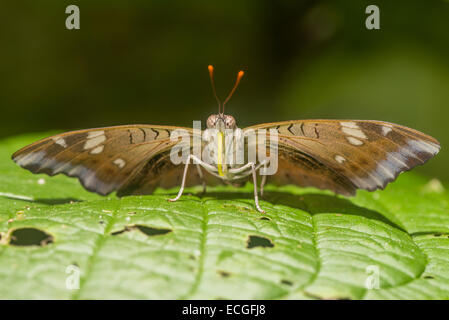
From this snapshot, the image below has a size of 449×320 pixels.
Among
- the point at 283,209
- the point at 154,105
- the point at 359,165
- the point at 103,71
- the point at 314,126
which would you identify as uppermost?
the point at 103,71

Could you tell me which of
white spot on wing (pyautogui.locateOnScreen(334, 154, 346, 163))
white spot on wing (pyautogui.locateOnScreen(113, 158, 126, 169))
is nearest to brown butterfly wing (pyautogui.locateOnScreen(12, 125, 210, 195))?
white spot on wing (pyautogui.locateOnScreen(113, 158, 126, 169))

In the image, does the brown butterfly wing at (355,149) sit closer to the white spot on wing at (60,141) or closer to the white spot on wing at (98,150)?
the white spot on wing at (98,150)

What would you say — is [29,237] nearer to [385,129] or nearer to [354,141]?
[354,141]

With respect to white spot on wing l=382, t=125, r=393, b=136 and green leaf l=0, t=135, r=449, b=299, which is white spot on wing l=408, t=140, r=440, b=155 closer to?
white spot on wing l=382, t=125, r=393, b=136

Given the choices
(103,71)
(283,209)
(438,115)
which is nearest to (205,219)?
(283,209)

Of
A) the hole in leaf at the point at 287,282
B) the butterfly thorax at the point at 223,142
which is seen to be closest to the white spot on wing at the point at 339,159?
the butterfly thorax at the point at 223,142

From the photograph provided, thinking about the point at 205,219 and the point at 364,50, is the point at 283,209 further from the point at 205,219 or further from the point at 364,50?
the point at 364,50
